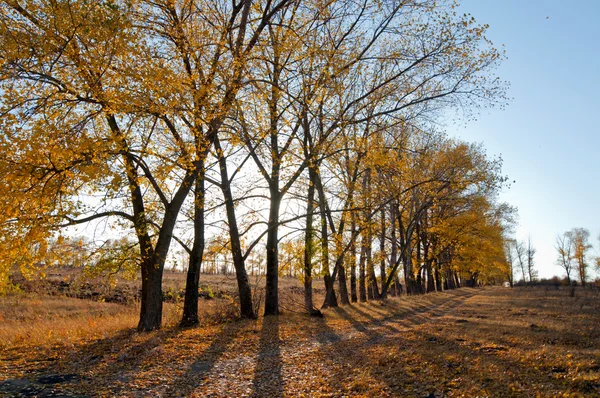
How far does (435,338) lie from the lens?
9.07 m

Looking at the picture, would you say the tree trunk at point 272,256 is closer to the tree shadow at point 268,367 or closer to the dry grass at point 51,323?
the tree shadow at point 268,367

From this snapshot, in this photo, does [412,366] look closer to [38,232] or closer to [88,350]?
[88,350]

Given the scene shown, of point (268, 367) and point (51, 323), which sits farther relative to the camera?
point (51, 323)

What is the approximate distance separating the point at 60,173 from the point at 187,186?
351cm

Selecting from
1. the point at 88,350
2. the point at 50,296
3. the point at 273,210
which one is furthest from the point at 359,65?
the point at 50,296

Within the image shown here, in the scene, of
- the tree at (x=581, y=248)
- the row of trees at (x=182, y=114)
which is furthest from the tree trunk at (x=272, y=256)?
the tree at (x=581, y=248)

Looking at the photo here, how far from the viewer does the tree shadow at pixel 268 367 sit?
615 cm

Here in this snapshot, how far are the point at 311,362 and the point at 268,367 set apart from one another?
873mm

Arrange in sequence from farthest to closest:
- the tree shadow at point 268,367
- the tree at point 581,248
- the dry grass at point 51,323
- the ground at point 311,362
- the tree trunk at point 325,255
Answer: the tree at point 581,248 < the tree trunk at point 325,255 < the dry grass at point 51,323 < the tree shadow at point 268,367 < the ground at point 311,362

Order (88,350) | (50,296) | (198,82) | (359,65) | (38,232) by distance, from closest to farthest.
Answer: (38,232) → (88,350) → (198,82) → (359,65) → (50,296)

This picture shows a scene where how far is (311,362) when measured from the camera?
25.5 ft

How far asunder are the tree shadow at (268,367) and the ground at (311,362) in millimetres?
19

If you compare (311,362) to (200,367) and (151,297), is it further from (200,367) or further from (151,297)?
(151,297)

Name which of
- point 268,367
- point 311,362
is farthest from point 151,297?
point 311,362
